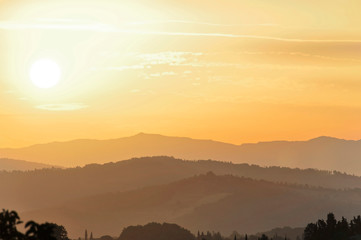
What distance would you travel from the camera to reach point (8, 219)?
44938mm

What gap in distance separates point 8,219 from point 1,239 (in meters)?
1.74

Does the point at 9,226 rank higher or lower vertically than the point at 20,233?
higher

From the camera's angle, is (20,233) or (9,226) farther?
(9,226)

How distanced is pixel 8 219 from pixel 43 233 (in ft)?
9.19

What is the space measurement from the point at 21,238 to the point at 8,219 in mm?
1562

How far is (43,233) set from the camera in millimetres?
43281

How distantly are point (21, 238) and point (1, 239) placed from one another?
1.12 meters

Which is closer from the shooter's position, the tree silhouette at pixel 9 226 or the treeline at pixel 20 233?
the treeline at pixel 20 233

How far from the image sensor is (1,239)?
43438 mm

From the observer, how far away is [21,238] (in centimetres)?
4403

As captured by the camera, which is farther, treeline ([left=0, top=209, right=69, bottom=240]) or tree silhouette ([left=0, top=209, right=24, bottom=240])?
tree silhouette ([left=0, top=209, right=24, bottom=240])
